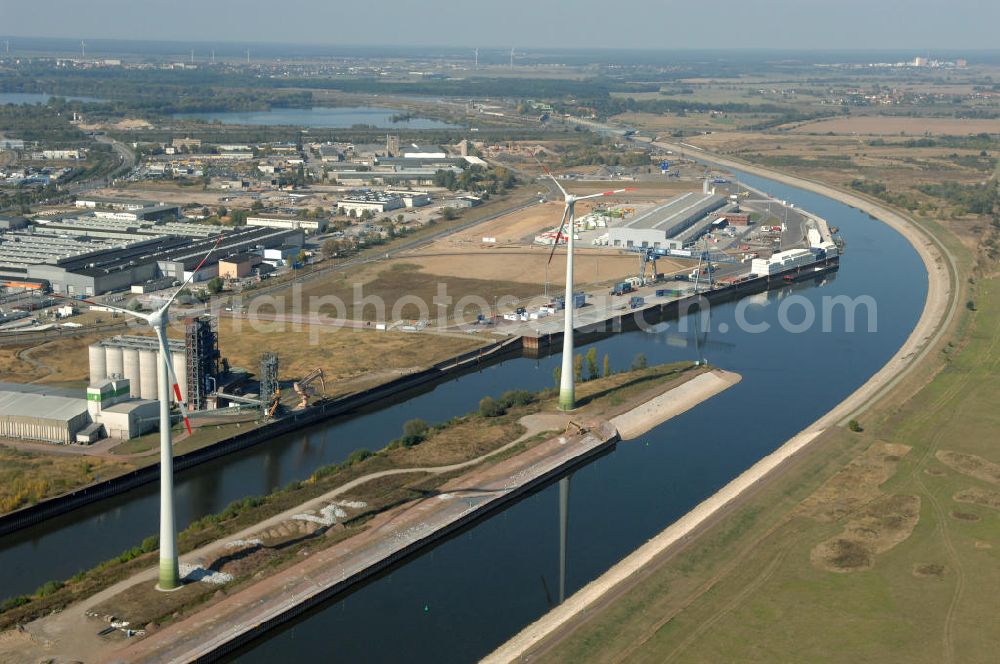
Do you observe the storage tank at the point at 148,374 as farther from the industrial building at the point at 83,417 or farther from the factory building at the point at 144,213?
the factory building at the point at 144,213

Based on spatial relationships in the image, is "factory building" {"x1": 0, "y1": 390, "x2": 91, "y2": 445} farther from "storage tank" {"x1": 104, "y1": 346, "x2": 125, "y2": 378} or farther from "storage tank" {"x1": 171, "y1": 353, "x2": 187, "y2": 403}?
"storage tank" {"x1": 171, "y1": 353, "x2": 187, "y2": 403}

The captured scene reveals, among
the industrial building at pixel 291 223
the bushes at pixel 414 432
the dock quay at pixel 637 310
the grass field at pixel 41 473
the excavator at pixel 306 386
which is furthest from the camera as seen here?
the industrial building at pixel 291 223

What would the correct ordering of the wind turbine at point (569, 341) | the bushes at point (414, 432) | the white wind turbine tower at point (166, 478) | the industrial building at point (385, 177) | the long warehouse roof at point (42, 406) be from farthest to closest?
the industrial building at point (385, 177) → the wind turbine at point (569, 341) → the bushes at point (414, 432) → the long warehouse roof at point (42, 406) → the white wind turbine tower at point (166, 478)

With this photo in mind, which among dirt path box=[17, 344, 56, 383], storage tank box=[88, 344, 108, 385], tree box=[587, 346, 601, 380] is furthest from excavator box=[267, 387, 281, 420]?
tree box=[587, 346, 601, 380]

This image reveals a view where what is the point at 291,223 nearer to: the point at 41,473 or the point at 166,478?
the point at 41,473

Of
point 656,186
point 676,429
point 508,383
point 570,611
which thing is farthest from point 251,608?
point 656,186

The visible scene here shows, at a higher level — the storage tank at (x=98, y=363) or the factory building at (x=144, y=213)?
the factory building at (x=144, y=213)

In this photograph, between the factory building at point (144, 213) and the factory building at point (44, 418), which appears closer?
the factory building at point (44, 418)

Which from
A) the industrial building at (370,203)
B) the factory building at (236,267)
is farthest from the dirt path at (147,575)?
the industrial building at (370,203)
